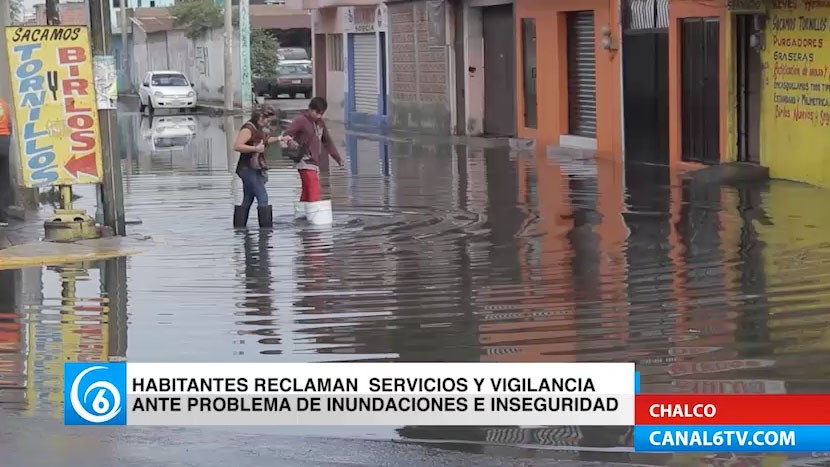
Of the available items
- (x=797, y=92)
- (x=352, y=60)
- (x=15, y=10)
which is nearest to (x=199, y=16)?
(x=352, y=60)

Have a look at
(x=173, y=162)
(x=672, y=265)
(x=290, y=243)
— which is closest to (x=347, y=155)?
(x=173, y=162)

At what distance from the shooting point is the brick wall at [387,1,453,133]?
3769 cm

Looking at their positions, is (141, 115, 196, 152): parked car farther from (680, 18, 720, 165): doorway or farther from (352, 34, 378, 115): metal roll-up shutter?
(680, 18, 720, 165): doorway

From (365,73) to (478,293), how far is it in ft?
107

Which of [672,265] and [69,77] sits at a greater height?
[69,77]

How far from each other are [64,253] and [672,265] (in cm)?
569

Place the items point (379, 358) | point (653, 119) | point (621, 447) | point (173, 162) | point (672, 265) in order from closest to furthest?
point (621, 447)
point (379, 358)
point (672, 265)
point (653, 119)
point (173, 162)

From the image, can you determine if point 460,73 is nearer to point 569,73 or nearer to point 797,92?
point 569,73

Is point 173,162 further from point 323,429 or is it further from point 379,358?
point 323,429

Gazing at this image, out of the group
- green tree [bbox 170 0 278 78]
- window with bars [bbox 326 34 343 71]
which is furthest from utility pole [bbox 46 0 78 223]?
green tree [bbox 170 0 278 78]

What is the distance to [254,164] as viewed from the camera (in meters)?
17.8

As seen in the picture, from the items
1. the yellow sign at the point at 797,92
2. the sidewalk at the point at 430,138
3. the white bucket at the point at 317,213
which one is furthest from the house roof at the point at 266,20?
the white bucket at the point at 317,213

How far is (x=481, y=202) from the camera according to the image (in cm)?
2041

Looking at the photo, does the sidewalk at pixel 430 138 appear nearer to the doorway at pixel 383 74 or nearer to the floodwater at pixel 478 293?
the doorway at pixel 383 74
